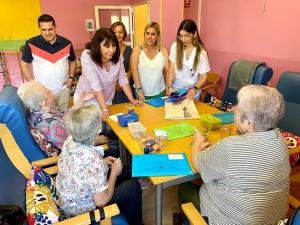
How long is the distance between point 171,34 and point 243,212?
2653mm

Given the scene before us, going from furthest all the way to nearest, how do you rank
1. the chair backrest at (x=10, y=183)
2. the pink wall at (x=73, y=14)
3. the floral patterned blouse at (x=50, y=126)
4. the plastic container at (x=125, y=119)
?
1. the pink wall at (x=73, y=14)
2. the plastic container at (x=125, y=119)
3. the floral patterned blouse at (x=50, y=126)
4. the chair backrest at (x=10, y=183)

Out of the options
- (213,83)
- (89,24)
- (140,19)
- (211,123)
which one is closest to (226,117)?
(211,123)

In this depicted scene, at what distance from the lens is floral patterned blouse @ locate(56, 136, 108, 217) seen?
1211 millimetres

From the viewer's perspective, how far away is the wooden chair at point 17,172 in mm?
1144

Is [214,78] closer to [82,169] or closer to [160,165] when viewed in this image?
[160,165]

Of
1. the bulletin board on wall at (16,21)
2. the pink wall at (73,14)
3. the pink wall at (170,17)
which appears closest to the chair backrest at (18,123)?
the pink wall at (170,17)

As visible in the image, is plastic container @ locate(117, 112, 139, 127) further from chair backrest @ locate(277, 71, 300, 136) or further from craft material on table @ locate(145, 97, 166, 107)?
chair backrest @ locate(277, 71, 300, 136)

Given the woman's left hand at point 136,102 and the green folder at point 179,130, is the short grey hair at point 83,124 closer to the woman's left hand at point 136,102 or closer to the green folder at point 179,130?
the green folder at point 179,130

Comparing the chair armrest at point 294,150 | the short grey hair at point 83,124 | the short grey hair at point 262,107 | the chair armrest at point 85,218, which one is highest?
the short grey hair at point 262,107

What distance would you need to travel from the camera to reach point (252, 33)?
3.02m

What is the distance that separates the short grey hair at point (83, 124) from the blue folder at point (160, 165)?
284mm

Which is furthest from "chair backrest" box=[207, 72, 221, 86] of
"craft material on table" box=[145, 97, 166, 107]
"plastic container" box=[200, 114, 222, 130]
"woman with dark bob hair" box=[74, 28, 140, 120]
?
"plastic container" box=[200, 114, 222, 130]

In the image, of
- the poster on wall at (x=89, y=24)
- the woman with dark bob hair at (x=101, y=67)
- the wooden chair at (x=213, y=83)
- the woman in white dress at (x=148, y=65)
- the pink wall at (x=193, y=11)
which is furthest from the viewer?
the poster on wall at (x=89, y=24)

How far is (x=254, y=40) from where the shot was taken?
300cm
